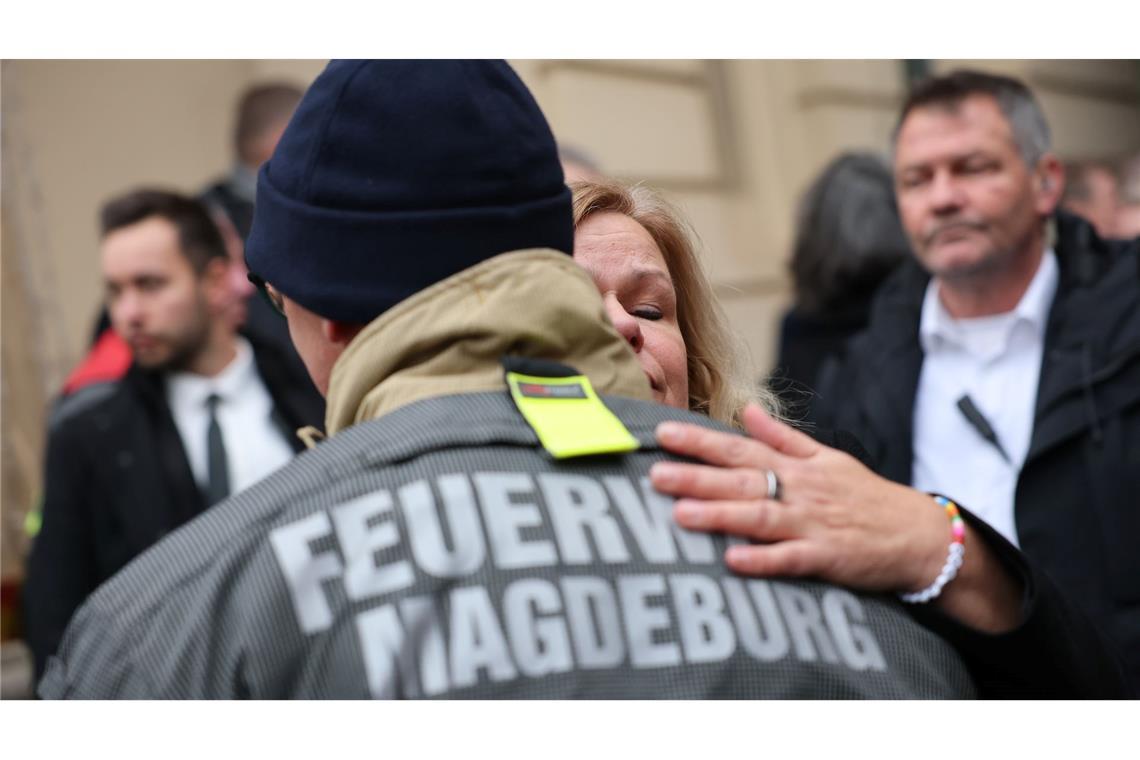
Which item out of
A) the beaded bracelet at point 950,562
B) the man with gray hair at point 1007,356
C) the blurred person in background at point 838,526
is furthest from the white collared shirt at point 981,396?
the beaded bracelet at point 950,562

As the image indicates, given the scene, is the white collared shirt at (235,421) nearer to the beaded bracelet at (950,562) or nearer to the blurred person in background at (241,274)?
the blurred person in background at (241,274)

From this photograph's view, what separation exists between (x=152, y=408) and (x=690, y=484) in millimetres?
2974

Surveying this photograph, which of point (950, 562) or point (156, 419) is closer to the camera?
point (950, 562)

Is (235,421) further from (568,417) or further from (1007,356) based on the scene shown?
(568,417)

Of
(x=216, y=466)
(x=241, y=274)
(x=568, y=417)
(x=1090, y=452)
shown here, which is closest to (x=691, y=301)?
(x=568, y=417)

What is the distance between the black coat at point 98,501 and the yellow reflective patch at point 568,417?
262cm

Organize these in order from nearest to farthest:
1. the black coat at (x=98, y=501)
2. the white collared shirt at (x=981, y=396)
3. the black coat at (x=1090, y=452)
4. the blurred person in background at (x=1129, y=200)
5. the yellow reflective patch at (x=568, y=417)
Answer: the yellow reflective patch at (x=568, y=417) → the black coat at (x=1090, y=452) → the white collared shirt at (x=981, y=396) → the black coat at (x=98, y=501) → the blurred person in background at (x=1129, y=200)

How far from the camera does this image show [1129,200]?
24.3ft

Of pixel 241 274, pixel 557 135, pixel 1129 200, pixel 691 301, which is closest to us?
pixel 691 301

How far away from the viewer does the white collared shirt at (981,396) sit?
125 inches

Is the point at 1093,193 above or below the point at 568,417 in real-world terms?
below

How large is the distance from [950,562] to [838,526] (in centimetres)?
18

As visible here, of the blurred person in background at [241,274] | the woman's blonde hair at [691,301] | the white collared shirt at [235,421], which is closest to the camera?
the woman's blonde hair at [691,301]

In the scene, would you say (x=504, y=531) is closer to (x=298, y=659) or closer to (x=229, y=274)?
(x=298, y=659)
